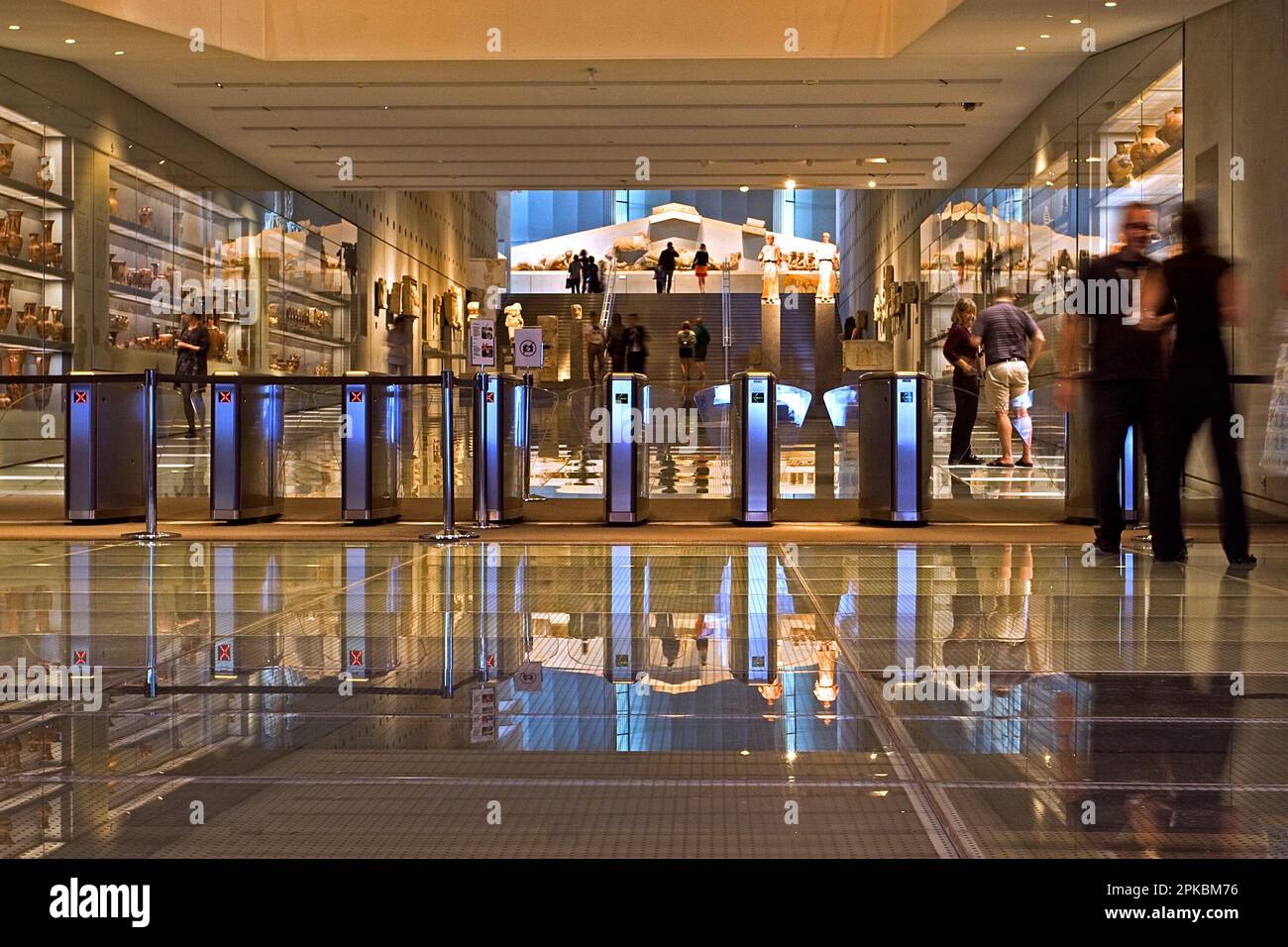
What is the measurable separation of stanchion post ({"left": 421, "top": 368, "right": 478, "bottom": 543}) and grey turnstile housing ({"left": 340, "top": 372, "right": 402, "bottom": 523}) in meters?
0.79

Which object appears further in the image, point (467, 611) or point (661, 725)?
point (467, 611)

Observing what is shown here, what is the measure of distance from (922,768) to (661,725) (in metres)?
0.70

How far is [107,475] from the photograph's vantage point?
34.8ft

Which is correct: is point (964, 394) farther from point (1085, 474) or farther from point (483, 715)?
point (483, 715)

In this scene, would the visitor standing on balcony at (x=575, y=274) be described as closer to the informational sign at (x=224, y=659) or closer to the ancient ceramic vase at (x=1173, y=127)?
the ancient ceramic vase at (x=1173, y=127)

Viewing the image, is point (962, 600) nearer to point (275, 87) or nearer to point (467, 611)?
point (467, 611)

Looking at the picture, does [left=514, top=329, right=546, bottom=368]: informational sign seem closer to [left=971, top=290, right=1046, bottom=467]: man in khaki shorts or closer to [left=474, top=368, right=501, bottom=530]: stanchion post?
[left=474, top=368, right=501, bottom=530]: stanchion post

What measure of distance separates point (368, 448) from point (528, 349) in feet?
5.52

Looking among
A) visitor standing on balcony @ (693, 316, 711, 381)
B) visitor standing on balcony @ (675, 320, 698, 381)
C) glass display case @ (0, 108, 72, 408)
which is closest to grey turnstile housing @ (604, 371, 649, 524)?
glass display case @ (0, 108, 72, 408)

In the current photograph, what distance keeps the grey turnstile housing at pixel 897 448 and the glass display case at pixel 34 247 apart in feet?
34.4

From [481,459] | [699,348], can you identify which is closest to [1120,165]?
[481,459]

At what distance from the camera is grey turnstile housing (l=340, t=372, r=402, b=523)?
10.4 meters

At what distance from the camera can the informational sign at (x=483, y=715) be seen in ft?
10.2

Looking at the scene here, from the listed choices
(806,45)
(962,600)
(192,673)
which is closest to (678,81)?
(806,45)
